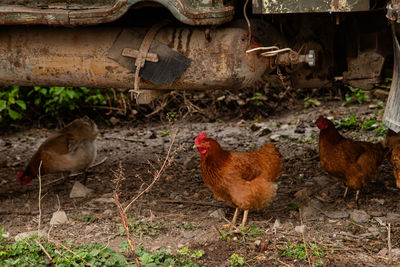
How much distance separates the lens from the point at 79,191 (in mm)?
4133

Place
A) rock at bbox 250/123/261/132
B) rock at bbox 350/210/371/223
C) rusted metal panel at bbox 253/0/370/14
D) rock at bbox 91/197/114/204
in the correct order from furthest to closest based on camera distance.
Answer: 1. rock at bbox 250/123/261/132
2. rock at bbox 91/197/114/204
3. rock at bbox 350/210/371/223
4. rusted metal panel at bbox 253/0/370/14

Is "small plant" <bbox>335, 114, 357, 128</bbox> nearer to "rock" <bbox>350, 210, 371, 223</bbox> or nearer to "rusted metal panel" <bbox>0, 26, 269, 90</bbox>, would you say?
"rock" <bbox>350, 210, 371, 223</bbox>

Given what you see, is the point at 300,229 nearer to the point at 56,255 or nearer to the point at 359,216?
the point at 359,216

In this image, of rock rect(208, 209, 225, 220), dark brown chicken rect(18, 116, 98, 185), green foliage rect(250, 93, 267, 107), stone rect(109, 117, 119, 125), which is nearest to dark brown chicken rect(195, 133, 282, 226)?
rock rect(208, 209, 225, 220)

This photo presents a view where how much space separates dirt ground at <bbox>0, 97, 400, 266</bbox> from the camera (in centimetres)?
298

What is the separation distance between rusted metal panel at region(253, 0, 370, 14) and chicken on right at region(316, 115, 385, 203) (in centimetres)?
157

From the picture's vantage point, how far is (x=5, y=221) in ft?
11.6

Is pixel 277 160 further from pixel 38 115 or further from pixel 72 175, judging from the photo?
pixel 38 115

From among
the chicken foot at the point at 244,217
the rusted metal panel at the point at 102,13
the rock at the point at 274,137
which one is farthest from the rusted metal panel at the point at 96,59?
the rock at the point at 274,137

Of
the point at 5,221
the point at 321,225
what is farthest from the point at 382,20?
the point at 5,221

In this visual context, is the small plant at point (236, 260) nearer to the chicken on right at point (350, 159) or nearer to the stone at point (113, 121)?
the chicken on right at point (350, 159)

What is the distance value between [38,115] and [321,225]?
4628 millimetres

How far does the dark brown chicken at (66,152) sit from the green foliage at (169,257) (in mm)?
2184

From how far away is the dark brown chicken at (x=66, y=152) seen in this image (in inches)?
191
